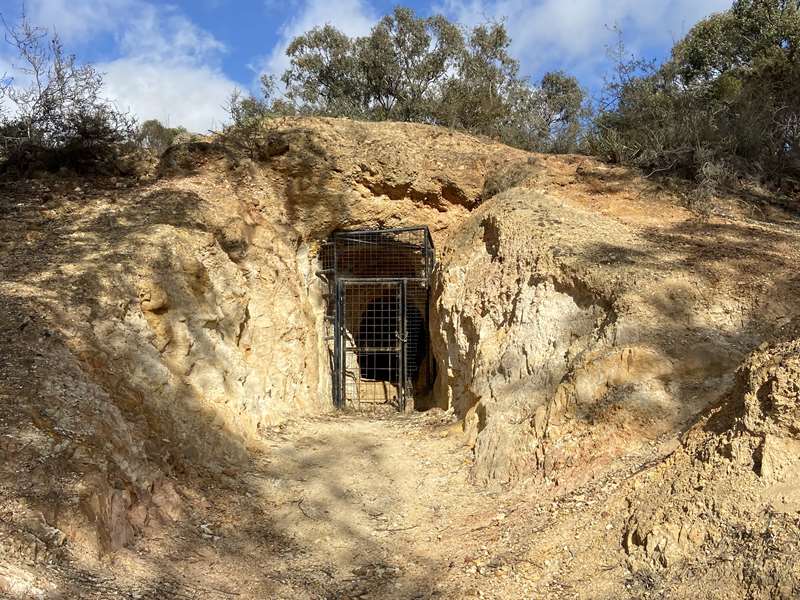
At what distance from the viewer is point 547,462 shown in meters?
4.80

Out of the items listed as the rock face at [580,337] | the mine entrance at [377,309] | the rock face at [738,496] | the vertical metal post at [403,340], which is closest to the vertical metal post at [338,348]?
the mine entrance at [377,309]

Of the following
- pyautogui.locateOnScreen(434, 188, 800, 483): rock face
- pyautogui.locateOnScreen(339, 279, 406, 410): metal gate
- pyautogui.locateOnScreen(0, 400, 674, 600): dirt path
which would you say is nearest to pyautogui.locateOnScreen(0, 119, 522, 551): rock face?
pyautogui.locateOnScreen(0, 400, 674, 600): dirt path

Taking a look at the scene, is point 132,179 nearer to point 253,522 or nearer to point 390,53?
point 253,522

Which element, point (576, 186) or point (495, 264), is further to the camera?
point (576, 186)

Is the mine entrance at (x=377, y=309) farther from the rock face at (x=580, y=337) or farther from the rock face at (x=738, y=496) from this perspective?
the rock face at (x=738, y=496)

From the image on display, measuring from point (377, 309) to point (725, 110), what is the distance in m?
6.32

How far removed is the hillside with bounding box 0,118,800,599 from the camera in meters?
3.30

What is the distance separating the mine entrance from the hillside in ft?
0.89

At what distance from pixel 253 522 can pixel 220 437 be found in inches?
47.4

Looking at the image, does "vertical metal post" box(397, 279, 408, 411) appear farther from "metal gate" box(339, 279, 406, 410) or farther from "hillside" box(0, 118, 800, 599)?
"hillside" box(0, 118, 800, 599)

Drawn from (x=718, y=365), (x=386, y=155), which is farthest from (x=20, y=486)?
(x=386, y=155)

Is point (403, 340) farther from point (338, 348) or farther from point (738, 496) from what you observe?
point (738, 496)

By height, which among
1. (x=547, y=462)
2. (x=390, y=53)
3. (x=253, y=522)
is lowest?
(x=253, y=522)

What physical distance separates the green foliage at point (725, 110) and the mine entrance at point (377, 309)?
336 centimetres
